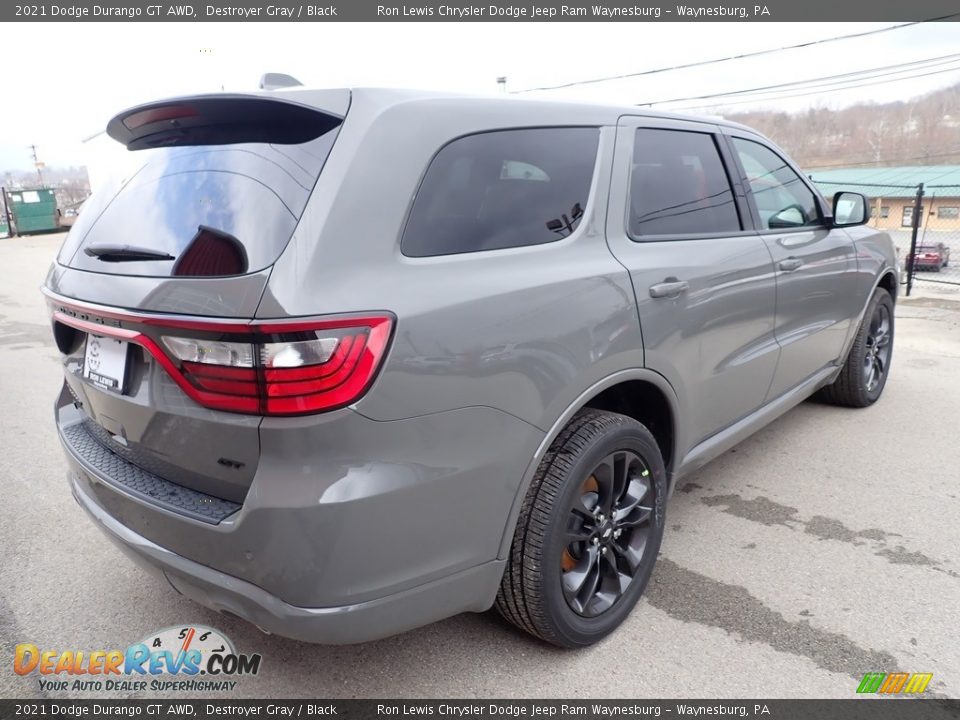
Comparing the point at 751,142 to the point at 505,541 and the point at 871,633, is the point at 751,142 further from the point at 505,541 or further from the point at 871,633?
the point at 505,541

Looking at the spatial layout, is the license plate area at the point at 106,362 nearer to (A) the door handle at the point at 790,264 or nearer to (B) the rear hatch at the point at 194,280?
(B) the rear hatch at the point at 194,280

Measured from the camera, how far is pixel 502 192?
2.16 m

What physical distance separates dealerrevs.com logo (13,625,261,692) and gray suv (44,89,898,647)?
544mm

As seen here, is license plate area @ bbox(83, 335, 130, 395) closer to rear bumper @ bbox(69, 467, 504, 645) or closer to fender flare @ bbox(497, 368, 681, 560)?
rear bumper @ bbox(69, 467, 504, 645)

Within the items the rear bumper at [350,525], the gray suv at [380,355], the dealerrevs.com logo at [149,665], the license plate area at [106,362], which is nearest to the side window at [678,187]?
the gray suv at [380,355]

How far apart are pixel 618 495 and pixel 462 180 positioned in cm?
124

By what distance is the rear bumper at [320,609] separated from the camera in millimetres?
1771

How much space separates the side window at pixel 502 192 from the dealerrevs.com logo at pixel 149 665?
1.62m

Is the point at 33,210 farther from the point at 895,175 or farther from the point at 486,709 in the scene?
the point at 895,175

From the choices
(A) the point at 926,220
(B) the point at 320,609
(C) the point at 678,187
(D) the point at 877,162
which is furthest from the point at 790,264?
(D) the point at 877,162

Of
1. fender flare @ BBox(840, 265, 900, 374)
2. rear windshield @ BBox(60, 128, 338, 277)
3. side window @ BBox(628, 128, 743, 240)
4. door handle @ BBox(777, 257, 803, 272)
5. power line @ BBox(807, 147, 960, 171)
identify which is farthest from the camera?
power line @ BBox(807, 147, 960, 171)

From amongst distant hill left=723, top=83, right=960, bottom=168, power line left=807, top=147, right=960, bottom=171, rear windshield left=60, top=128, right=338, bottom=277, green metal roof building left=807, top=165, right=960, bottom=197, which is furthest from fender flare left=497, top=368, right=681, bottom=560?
power line left=807, top=147, right=960, bottom=171

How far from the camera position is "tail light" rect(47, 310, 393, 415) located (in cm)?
166

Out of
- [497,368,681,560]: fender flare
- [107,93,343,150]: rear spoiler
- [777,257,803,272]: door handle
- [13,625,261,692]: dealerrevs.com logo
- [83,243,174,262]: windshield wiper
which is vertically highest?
[107,93,343,150]: rear spoiler
